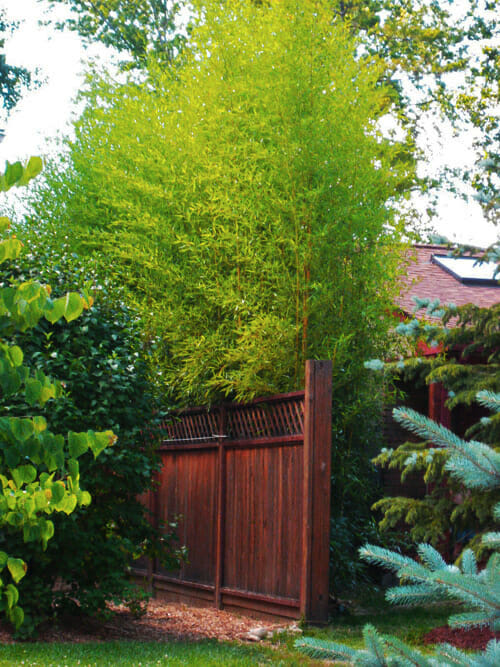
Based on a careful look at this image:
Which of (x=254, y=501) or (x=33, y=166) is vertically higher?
(x=33, y=166)

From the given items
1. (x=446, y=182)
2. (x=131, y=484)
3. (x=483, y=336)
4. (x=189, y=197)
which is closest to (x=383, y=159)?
(x=189, y=197)

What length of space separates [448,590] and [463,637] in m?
3.70

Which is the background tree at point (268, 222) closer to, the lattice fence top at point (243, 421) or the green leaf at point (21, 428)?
the lattice fence top at point (243, 421)

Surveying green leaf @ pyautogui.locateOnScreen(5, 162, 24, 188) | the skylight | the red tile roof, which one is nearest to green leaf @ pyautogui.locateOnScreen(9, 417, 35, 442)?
green leaf @ pyautogui.locateOnScreen(5, 162, 24, 188)

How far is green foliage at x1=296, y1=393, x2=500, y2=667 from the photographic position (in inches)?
73.4

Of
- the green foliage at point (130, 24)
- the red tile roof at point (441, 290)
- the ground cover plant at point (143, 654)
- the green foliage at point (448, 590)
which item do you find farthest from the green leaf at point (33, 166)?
the green foliage at point (130, 24)

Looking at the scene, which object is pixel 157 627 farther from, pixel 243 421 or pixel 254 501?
pixel 243 421

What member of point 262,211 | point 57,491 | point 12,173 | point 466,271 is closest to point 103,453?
point 262,211

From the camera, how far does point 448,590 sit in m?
1.92

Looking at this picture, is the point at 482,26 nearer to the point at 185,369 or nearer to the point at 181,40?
the point at 181,40

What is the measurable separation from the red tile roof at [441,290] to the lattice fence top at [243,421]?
386 cm

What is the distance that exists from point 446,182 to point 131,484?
55.5ft

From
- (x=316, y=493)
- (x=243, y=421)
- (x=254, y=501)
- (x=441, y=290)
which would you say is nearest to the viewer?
(x=316, y=493)

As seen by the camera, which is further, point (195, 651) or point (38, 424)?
point (195, 651)
